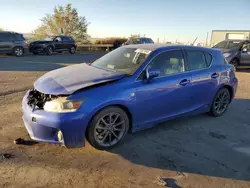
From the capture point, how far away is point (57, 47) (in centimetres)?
1947

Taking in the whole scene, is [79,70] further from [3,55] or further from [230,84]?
[3,55]

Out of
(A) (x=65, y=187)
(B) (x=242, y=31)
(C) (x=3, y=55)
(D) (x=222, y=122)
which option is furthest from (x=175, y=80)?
(B) (x=242, y=31)

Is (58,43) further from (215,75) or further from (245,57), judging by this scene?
(215,75)

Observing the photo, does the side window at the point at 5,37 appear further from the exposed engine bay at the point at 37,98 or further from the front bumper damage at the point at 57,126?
the front bumper damage at the point at 57,126

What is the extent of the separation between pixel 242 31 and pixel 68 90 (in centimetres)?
3875

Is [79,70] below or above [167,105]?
above

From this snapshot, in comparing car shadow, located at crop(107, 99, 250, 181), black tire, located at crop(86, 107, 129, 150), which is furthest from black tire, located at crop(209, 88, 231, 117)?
black tire, located at crop(86, 107, 129, 150)

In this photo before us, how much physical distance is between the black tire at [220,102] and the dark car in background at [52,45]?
16185 millimetres

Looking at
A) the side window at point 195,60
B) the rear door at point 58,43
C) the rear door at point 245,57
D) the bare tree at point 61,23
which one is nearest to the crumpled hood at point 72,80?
the side window at point 195,60

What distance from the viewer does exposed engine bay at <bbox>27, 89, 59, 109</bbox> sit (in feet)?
10.9

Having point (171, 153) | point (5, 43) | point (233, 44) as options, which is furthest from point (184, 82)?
point (5, 43)

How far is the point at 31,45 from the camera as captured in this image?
18172 millimetres

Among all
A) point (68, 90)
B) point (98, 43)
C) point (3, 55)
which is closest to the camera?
point (68, 90)

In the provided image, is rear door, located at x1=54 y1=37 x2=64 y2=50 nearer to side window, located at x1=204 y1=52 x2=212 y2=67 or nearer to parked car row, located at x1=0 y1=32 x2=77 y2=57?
parked car row, located at x1=0 y1=32 x2=77 y2=57
